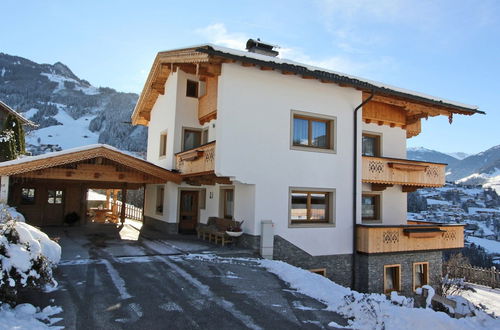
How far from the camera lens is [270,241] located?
1136 cm

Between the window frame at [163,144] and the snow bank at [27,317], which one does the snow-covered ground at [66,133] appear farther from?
the snow bank at [27,317]

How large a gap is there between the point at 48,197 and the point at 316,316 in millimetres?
15949

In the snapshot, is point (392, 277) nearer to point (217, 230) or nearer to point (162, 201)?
point (217, 230)

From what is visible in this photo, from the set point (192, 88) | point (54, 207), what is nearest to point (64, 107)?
point (54, 207)

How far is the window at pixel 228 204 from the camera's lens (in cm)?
1367

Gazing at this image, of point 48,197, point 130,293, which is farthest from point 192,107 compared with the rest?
point 130,293

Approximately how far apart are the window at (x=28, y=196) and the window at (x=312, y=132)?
13034mm

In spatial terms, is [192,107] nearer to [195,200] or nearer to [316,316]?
[195,200]

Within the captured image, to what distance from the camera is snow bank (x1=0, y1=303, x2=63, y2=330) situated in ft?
15.9

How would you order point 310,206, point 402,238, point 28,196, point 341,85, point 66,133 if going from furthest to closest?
point 66,133 < point 28,196 < point 402,238 < point 341,85 < point 310,206

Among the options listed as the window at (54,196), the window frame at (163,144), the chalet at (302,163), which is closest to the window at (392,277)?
the chalet at (302,163)

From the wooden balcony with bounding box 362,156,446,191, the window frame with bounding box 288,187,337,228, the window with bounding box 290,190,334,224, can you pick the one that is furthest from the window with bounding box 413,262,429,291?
the window with bounding box 290,190,334,224

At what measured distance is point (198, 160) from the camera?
1295cm

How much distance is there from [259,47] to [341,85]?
397 centimetres
